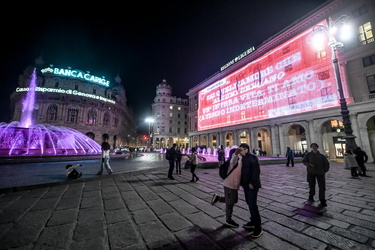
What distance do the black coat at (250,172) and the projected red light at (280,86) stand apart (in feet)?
81.3

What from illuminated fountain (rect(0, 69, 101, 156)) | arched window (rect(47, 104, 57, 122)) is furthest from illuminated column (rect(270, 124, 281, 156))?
arched window (rect(47, 104, 57, 122))

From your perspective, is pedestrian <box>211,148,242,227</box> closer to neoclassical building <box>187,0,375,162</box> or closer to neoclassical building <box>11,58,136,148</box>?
neoclassical building <box>187,0,375,162</box>

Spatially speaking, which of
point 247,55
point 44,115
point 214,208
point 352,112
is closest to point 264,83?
point 247,55

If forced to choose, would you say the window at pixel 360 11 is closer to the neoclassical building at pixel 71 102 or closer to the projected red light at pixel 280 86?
the projected red light at pixel 280 86

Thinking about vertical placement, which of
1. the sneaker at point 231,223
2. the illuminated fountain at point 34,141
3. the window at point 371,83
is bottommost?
the sneaker at point 231,223

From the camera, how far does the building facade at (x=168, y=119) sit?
212ft

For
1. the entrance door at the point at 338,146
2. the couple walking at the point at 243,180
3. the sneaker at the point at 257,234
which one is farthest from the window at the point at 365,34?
the sneaker at the point at 257,234

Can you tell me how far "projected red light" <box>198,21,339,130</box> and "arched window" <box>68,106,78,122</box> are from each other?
40229 millimetres

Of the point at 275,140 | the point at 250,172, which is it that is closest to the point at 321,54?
the point at 275,140

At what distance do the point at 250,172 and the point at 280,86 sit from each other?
28.4 metres

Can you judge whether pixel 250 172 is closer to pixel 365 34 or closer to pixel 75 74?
pixel 365 34

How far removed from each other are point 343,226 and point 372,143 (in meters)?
25.2

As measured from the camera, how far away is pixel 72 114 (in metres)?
45.0

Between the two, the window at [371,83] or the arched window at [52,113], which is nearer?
the window at [371,83]
